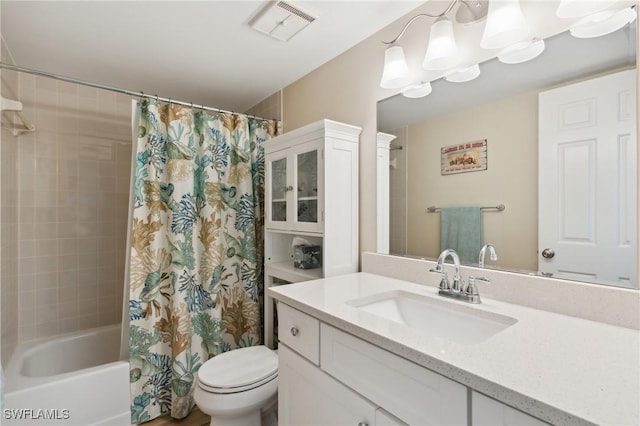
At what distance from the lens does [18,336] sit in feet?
6.80

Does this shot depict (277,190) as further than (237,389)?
Yes

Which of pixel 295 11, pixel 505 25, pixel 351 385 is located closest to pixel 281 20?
pixel 295 11

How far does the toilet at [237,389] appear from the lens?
1.38 meters

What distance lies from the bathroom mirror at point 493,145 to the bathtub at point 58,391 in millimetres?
1719

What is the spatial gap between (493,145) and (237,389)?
1.53 meters

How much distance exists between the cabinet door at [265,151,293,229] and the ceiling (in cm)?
65

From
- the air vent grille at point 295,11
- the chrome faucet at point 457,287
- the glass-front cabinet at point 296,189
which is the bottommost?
the chrome faucet at point 457,287

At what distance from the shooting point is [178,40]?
1.73 meters

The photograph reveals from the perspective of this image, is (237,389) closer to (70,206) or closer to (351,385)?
(351,385)

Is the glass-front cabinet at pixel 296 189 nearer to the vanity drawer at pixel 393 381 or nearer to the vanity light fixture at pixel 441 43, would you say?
the vanity light fixture at pixel 441 43

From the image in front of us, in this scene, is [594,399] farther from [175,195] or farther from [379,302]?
[175,195]

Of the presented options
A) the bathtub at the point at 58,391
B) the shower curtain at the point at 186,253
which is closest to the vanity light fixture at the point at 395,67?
the shower curtain at the point at 186,253

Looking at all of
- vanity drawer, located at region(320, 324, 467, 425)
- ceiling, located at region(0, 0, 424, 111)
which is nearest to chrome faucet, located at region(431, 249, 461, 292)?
vanity drawer, located at region(320, 324, 467, 425)

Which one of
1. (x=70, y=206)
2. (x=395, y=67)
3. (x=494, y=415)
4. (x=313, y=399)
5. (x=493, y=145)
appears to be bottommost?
(x=313, y=399)
